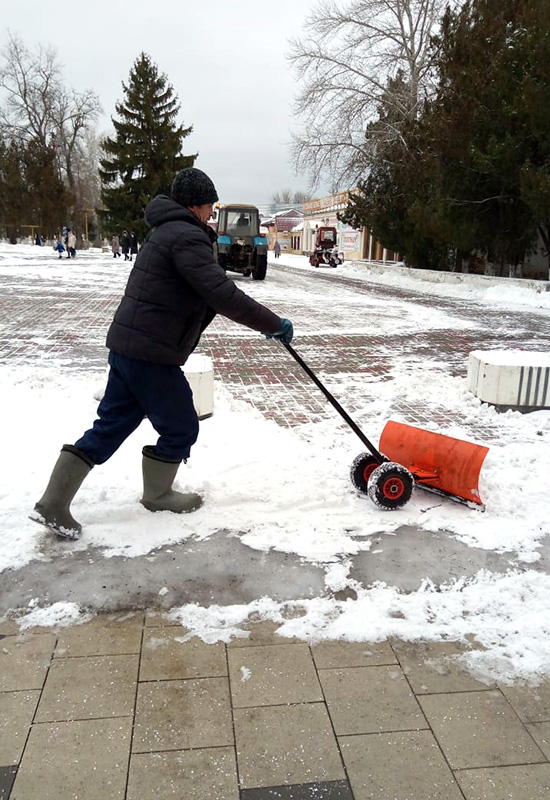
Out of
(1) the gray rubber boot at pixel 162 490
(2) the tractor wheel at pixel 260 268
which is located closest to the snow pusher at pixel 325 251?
(2) the tractor wheel at pixel 260 268

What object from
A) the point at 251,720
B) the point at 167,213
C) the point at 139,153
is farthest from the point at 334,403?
the point at 139,153

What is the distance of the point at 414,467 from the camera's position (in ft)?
13.4

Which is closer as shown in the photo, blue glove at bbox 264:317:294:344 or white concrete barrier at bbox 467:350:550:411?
blue glove at bbox 264:317:294:344

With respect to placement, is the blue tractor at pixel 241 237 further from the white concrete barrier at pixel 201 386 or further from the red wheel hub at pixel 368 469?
the red wheel hub at pixel 368 469

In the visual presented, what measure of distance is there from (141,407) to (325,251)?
3677cm

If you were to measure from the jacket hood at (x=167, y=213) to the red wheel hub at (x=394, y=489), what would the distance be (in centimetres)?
173

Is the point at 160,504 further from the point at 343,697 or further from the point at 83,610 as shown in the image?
the point at 343,697

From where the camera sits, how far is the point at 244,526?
3564mm

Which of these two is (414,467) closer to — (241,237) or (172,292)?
(172,292)

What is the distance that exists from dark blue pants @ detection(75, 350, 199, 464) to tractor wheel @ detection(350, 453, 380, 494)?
3.61ft

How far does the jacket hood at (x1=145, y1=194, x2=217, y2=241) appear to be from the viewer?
308cm

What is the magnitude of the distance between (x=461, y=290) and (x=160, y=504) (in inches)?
706

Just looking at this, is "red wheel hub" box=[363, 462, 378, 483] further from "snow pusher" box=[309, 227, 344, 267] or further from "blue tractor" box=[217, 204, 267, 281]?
"snow pusher" box=[309, 227, 344, 267]

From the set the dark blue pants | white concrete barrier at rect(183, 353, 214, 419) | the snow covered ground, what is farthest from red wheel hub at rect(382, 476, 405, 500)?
white concrete barrier at rect(183, 353, 214, 419)
